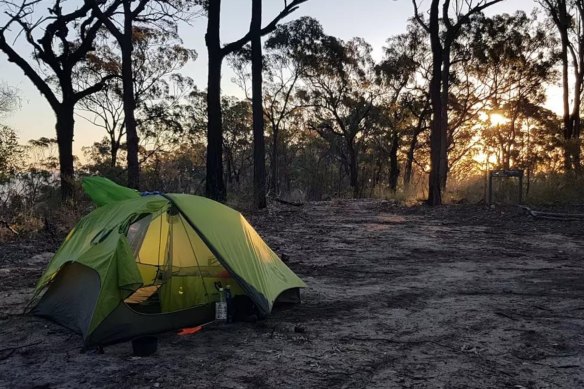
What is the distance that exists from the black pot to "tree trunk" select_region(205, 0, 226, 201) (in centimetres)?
968

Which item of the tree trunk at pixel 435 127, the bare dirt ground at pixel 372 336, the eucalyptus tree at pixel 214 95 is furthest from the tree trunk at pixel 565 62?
the bare dirt ground at pixel 372 336

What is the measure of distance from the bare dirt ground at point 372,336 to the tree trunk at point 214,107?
583 centimetres

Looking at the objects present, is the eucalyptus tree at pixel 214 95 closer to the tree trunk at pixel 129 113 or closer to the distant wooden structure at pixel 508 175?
the tree trunk at pixel 129 113

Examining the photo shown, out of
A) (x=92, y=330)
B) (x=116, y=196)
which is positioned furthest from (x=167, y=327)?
(x=116, y=196)

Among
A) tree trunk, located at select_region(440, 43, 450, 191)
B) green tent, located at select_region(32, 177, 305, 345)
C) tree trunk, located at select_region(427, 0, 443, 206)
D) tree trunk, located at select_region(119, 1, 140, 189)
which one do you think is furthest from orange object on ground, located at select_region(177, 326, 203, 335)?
tree trunk, located at select_region(440, 43, 450, 191)

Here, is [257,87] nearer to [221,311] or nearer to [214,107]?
[214,107]

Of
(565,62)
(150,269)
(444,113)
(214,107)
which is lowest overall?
(150,269)

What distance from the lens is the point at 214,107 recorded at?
13.8 metres

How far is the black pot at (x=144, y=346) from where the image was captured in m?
3.91

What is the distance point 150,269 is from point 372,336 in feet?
8.32

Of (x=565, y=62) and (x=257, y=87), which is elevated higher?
(x=565, y=62)

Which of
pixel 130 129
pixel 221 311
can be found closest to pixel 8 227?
pixel 130 129

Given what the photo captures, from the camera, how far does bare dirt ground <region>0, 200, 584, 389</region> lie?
3.52m

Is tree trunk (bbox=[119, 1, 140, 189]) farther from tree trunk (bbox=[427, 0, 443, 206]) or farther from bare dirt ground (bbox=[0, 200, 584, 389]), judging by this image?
tree trunk (bbox=[427, 0, 443, 206])
